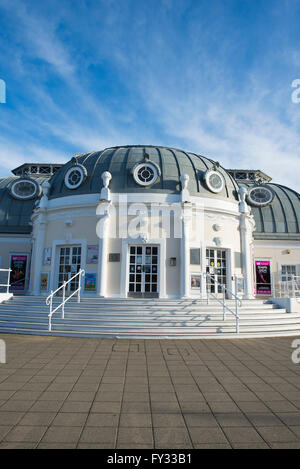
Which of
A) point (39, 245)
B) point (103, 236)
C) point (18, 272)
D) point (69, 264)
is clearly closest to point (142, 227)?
point (103, 236)

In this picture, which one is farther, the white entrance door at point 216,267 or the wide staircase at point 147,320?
the white entrance door at point 216,267

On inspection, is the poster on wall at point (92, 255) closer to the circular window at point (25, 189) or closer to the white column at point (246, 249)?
the white column at point (246, 249)

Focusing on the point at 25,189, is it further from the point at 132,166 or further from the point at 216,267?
the point at 216,267

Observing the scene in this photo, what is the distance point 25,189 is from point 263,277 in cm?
1956

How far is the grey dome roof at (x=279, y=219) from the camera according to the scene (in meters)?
21.8

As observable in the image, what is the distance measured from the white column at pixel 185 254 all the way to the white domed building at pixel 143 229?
0.05m

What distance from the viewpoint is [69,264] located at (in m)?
15.0

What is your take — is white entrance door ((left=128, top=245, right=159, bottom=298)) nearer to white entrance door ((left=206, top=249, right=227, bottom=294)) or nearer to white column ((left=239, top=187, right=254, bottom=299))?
white entrance door ((left=206, top=249, right=227, bottom=294))

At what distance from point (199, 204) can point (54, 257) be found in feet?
26.3

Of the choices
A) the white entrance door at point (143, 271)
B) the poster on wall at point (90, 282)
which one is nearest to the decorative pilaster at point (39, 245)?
the poster on wall at point (90, 282)

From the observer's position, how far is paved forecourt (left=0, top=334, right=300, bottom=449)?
11.1ft

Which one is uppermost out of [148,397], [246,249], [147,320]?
[246,249]

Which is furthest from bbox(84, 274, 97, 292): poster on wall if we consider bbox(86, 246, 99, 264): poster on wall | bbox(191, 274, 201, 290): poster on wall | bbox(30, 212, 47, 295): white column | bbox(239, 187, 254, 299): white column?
bbox(239, 187, 254, 299): white column
